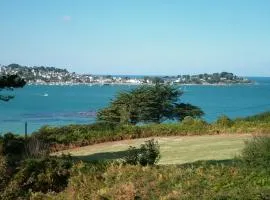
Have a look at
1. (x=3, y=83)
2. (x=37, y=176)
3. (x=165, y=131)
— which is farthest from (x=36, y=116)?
(x=37, y=176)

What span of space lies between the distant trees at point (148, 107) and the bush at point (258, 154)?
35394 millimetres

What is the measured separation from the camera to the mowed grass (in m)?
20.8

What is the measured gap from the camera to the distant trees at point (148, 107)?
4988 centimetres

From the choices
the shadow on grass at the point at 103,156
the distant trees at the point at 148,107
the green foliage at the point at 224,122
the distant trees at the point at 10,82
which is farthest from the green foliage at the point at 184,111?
the distant trees at the point at 10,82

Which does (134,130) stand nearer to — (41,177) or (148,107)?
(41,177)

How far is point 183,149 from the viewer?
2339 centimetres

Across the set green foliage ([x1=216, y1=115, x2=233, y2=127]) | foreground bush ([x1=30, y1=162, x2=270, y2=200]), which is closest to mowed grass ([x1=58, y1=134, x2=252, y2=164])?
green foliage ([x1=216, y1=115, x2=233, y2=127])

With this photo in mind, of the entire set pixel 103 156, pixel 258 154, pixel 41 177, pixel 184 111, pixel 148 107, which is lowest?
pixel 184 111

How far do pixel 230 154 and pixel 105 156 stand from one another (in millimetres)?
5164

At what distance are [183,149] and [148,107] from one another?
1107 inches

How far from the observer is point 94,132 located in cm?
2738

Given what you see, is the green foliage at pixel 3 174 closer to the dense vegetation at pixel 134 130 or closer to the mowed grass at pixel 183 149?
the mowed grass at pixel 183 149

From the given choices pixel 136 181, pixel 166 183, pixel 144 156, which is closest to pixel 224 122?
pixel 144 156

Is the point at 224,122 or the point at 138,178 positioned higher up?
the point at 138,178
